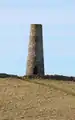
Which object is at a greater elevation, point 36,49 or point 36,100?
point 36,49

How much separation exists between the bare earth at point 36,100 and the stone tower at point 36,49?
545cm

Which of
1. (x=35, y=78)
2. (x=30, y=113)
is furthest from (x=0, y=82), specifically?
(x=30, y=113)

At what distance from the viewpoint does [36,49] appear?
3186 cm

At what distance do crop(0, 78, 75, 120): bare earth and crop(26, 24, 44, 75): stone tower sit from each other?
5.45 m

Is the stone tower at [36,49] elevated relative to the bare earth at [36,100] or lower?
elevated

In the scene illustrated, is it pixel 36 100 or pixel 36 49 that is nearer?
pixel 36 100

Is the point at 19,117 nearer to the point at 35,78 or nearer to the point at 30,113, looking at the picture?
the point at 30,113

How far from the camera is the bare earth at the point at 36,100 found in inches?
788

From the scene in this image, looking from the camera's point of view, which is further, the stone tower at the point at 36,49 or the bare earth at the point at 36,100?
the stone tower at the point at 36,49

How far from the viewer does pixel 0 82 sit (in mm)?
25812

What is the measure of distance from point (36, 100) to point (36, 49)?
1002 cm

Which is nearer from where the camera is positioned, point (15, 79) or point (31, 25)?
point (15, 79)

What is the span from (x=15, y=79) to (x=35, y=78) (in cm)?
277

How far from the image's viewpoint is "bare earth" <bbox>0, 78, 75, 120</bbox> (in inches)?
788
